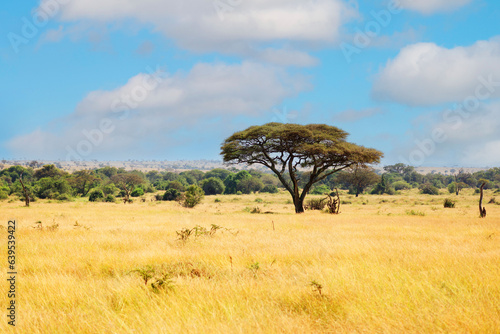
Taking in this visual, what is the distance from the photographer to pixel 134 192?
230 feet

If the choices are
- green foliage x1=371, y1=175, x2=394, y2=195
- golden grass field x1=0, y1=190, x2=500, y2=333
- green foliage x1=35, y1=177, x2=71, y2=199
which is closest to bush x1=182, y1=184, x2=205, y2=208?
green foliage x1=35, y1=177, x2=71, y2=199

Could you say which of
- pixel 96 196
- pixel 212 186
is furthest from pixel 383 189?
pixel 96 196

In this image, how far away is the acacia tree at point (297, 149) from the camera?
94.6 ft

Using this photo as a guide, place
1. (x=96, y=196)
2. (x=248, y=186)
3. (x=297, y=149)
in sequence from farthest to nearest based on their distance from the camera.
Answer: (x=248, y=186), (x=96, y=196), (x=297, y=149)

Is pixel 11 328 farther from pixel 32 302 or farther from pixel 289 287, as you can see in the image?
pixel 289 287

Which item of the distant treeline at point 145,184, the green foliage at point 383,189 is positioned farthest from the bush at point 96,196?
the green foliage at point 383,189

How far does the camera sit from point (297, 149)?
1159 inches

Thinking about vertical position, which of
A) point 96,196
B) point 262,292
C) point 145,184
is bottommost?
point 96,196

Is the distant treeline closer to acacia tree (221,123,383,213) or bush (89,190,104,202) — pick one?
bush (89,190,104,202)

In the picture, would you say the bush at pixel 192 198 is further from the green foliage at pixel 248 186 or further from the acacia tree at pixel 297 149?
the green foliage at pixel 248 186

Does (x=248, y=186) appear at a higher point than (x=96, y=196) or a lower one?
higher

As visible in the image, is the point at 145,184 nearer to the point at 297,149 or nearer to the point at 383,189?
the point at 383,189

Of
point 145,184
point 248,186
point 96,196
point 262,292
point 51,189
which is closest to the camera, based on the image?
point 262,292

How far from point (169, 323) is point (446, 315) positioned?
330 centimetres
